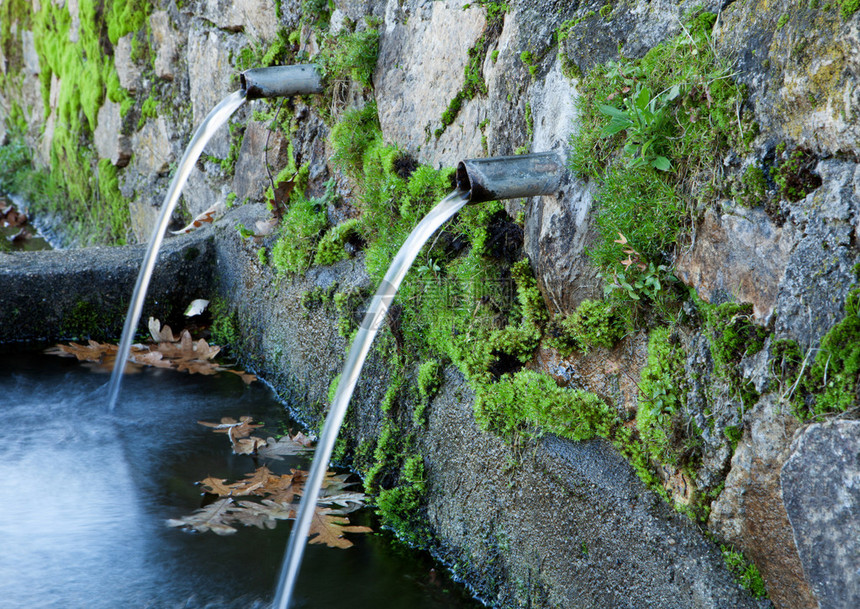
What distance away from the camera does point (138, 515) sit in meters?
2.74

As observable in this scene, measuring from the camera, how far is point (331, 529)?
2.66 m

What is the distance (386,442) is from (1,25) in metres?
8.71

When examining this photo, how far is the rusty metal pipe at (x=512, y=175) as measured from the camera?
7.16 ft

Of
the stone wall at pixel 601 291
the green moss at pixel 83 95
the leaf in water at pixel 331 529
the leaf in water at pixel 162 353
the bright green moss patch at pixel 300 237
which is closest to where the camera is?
the stone wall at pixel 601 291

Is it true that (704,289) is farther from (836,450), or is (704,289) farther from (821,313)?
(836,450)

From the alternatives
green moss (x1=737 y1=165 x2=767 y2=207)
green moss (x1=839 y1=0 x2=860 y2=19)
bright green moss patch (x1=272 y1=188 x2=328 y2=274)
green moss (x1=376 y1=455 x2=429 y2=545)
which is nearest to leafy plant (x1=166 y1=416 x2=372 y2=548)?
green moss (x1=376 y1=455 x2=429 y2=545)

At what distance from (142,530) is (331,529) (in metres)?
0.69

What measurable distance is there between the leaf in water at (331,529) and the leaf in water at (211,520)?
300 mm

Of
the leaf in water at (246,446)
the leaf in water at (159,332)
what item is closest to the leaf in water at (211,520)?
the leaf in water at (246,446)

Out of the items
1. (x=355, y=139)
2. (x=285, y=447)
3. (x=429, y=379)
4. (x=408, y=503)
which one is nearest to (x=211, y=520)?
Answer: (x=285, y=447)

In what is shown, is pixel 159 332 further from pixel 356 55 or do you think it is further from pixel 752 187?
pixel 752 187

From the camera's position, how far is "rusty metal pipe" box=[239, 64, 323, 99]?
3.55 metres

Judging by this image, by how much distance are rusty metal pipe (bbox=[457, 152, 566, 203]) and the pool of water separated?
4.39ft

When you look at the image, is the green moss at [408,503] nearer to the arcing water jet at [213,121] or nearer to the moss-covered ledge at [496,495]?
the moss-covered ledge at [496,495]
